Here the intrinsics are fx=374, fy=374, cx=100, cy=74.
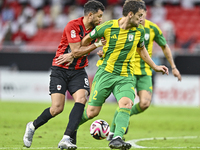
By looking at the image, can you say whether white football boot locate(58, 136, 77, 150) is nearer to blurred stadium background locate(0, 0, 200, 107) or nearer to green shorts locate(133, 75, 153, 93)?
green shorts locate(133, 75, 153, 93)

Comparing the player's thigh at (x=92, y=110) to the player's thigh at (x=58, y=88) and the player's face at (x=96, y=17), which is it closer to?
the player's thigh at (x=58, y=88)

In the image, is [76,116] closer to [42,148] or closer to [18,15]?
[42,148]

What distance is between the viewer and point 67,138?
5.23 metres

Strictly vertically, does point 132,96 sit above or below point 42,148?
above

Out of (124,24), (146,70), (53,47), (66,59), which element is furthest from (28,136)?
(53,47)

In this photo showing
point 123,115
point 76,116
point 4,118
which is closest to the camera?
point 123,115

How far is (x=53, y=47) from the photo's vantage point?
16.5 meters

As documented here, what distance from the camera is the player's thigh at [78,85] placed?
18.8 ft

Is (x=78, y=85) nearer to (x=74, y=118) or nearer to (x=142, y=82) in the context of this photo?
(x=74, y=118)

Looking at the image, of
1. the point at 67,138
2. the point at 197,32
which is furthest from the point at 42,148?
the point at 197,32

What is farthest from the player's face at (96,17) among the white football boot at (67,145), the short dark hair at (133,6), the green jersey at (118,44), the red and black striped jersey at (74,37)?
the white football boot at (67,145)

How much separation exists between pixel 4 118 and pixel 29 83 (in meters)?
6.06

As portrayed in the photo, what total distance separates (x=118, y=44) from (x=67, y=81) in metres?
1.08

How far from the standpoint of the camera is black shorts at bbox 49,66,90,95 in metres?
5.85
